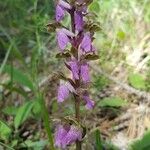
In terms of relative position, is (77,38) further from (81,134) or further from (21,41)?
(21,41)

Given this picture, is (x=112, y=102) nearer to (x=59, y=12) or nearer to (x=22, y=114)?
(x=22, y=114)

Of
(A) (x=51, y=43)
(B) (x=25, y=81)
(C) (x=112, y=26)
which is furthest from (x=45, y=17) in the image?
(B) (x=25, y=81)

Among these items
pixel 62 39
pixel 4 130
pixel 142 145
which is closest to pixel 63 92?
pixel 62 39

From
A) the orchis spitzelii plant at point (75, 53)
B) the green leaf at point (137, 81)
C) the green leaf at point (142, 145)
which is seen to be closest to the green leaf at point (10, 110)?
the green leaf at point (137, 81)

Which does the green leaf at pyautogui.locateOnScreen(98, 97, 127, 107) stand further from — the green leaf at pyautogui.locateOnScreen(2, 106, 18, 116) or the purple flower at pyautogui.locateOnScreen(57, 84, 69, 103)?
the purple flower at pyautogui.locateOnScreen(57, 84, 69, 103)

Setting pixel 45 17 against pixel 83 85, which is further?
pixel 45 17

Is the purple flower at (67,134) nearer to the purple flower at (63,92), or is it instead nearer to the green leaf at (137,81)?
the purple flower at (63,92)

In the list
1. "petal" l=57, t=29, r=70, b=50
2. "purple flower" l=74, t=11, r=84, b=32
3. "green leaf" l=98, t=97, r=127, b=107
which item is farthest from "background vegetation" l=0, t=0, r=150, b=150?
"purple flower" l=74, t=11, r=84, b=32

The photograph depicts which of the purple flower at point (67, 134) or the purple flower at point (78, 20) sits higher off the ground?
the purple flower at point (78, 20)
